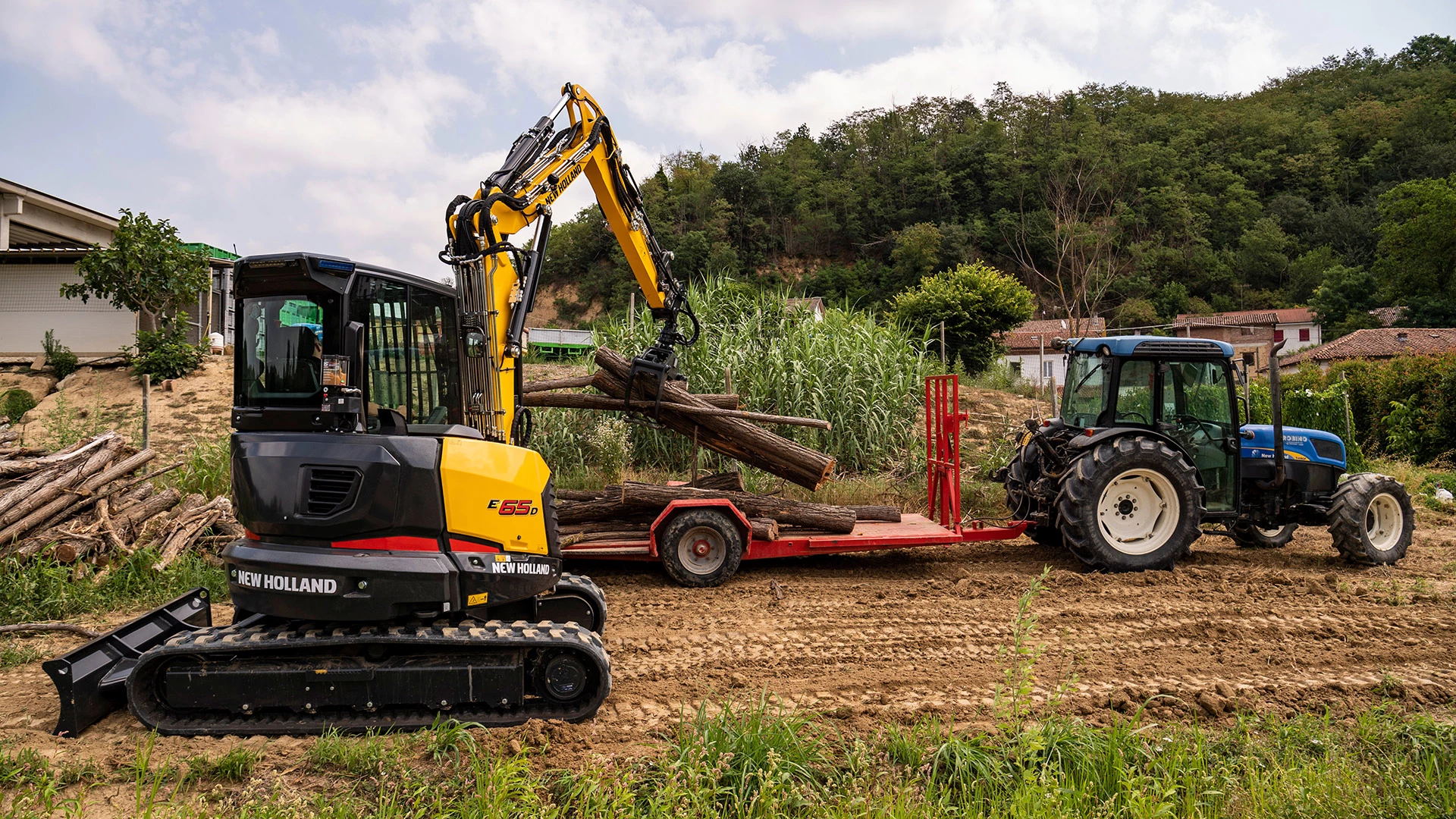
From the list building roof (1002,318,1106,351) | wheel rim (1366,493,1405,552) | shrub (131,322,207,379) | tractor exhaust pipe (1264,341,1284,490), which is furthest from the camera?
building roof (1002,318,1106,351)

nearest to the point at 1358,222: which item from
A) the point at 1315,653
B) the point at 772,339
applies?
the point at 772,339

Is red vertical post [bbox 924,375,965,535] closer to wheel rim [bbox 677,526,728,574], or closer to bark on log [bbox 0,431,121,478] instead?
wheel rim [bbox 677,526,728,574]

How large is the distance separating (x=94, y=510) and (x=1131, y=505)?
28.6 feet

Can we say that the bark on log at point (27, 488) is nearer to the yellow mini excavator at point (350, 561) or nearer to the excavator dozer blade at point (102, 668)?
the excavator dozer blade at point (102, 668)

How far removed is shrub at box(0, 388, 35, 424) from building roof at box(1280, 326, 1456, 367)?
40386mm

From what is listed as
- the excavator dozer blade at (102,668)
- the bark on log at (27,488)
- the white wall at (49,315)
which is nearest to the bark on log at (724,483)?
the excavator dozer blade at (102,668)

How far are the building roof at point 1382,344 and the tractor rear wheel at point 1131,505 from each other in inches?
1325

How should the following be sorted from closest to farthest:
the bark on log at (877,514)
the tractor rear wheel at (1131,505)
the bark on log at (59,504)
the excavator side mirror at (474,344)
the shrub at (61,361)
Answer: the excavator side mirror at (474,344) < the bark on log at (59,504) < the tractor rear wheel at (1131,505) < the bark on log at (877,514) < the shrub at (61,361)

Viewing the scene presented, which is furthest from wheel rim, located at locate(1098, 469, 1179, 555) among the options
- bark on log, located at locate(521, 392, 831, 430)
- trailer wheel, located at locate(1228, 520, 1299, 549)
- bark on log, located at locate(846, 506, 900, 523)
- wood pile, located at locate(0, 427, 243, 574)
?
wood pile, located at locate(0, 427, 243, 574)

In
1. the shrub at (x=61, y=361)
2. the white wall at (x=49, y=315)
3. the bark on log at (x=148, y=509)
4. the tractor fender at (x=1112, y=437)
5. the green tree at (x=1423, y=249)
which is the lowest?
the bark on log at (x=148, y=509)

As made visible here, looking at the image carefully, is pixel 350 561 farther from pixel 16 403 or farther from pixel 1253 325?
pixel 1253 325

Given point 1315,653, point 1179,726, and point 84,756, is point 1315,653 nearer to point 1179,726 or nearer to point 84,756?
point 1179,726

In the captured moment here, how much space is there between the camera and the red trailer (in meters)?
6.77

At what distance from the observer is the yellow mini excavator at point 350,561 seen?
12.8 feet
